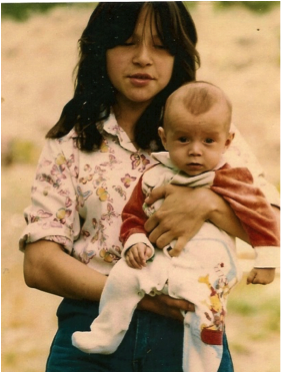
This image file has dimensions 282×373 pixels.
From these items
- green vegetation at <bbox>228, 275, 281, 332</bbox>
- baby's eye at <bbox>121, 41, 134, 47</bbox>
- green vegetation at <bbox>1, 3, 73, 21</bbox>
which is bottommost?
green vegetation at <bbox>228, 275, 281, 332</bbox>

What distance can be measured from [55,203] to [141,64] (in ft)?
0.92

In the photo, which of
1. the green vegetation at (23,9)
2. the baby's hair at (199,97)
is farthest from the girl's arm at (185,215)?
the green vegetation at (23,9)

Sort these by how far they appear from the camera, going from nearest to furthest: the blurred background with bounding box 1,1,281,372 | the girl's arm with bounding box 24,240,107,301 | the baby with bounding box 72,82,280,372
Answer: the baby with bounding box 72,82,280,372 < the girl's arm with bounding box 24,240,107,301 < the blurred background with bounding box 1,1,281,372

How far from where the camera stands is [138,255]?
3.52ft

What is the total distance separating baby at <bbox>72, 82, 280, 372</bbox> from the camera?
1.04m

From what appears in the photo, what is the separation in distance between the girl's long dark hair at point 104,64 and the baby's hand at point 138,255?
22 centimetres

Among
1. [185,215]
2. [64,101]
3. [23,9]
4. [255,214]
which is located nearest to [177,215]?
[185,215]

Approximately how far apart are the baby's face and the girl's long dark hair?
14 cm

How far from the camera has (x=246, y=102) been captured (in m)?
1.52

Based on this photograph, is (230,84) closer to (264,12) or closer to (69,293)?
(264,12)

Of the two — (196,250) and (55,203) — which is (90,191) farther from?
(196,250)

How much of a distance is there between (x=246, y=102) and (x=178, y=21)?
36cm

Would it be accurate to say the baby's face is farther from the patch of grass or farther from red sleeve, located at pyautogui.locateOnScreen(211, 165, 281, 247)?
the patch of grass

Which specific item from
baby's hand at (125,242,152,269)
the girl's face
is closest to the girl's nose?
the girl's face
